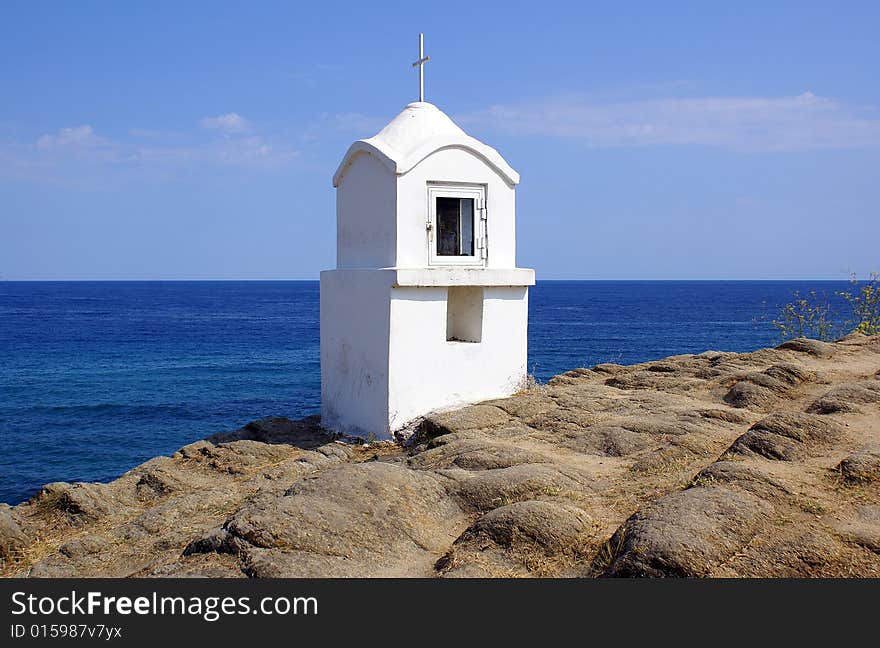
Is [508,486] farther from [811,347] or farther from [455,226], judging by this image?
[811,347]

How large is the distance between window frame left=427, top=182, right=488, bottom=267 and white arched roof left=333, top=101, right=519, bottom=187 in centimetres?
50

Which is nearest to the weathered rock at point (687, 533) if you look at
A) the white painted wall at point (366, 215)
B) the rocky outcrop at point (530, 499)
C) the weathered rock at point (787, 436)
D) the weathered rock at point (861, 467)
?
the rocky outcrop at point (530, 499)

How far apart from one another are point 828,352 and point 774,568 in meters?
10.3

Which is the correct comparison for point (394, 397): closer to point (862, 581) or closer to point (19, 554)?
point (19, 554)

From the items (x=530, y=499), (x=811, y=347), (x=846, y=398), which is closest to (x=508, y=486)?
(x=530, y=499)

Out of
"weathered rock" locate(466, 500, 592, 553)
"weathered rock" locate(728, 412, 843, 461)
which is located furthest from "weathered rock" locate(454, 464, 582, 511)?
"weathered rock" locate(728, 412, 843, 461)

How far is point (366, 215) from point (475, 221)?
5.69 ft

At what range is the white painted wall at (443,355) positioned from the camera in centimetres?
1262

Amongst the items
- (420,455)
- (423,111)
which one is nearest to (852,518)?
(420,455)

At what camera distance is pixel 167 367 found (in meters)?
48.5

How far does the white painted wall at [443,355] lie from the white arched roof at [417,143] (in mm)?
1900

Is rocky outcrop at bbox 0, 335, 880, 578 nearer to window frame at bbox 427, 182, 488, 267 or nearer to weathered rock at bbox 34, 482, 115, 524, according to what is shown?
weathered rock at bbox 34, 482, 115, 524

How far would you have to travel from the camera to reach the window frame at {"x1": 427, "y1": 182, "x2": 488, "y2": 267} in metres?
13.1

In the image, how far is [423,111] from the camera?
14094 mm
